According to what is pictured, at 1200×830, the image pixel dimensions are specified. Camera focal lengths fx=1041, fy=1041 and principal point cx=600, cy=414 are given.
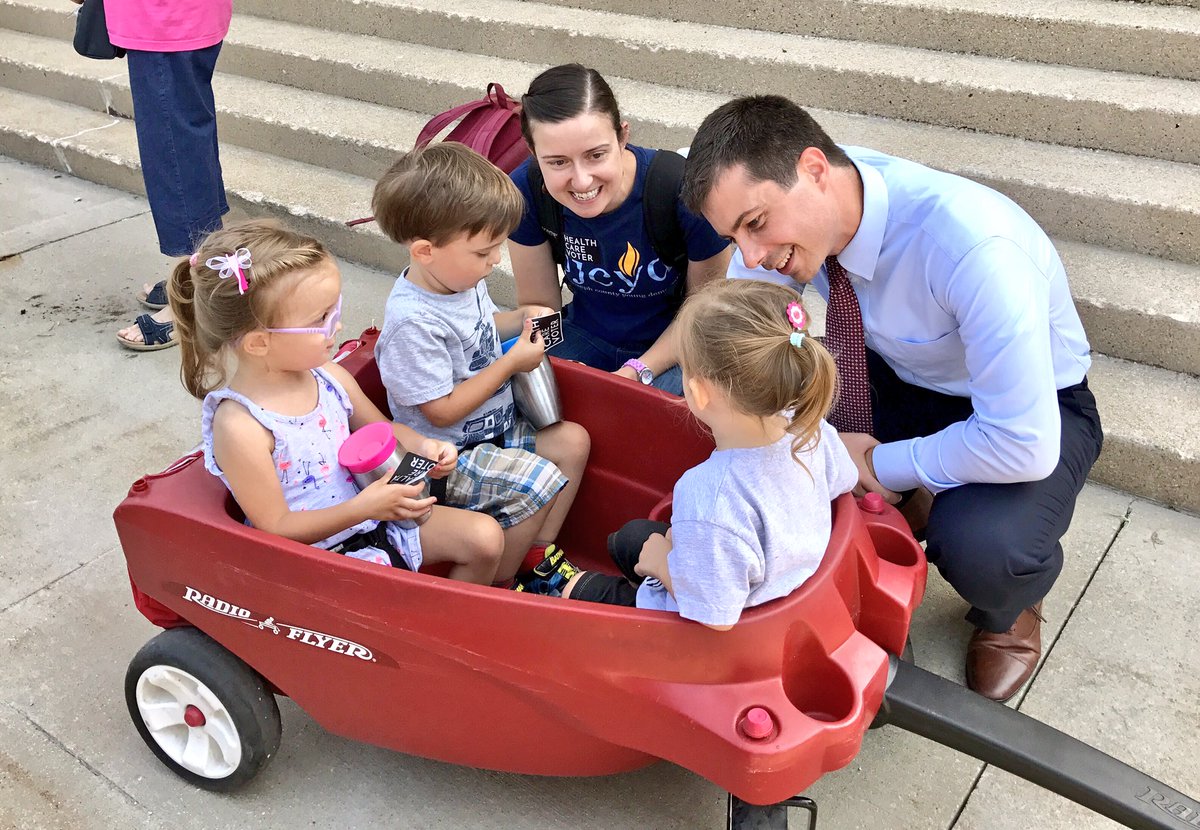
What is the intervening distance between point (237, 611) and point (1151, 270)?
242 centimetres

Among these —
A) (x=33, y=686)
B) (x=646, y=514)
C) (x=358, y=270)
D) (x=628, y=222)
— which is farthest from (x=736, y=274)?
(x=358, y=270)

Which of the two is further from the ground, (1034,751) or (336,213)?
(1034,751)

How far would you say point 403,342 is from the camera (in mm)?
1952

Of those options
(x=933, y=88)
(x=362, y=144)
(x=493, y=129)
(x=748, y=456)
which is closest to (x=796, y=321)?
(x=748, y=456)

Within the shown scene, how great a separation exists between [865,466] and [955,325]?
30 centimetres

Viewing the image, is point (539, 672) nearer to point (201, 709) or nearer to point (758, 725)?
point (758, 725)

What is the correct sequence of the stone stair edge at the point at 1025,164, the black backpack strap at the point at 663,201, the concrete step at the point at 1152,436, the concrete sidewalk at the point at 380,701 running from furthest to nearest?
the stone stair edge at the point at 1025,164
the concrete step at the point at 1152,436
the black backpack strap at the point at 663,201
the concrete sidewalk at the point at 380,701

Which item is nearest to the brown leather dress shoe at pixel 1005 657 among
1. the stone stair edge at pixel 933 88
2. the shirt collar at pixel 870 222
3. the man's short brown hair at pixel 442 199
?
the shirt collar at pixel 870 222

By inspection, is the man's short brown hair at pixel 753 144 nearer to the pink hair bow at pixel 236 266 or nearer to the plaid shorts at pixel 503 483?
the plaid shorts at pixel 503 483

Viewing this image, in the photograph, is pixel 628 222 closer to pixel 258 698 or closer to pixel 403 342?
pixel 403 342

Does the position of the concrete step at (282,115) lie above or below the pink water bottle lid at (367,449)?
below

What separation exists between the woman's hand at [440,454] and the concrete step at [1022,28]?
93.8 inches

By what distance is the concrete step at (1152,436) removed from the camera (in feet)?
7.85

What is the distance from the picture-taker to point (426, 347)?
77.0 inches
